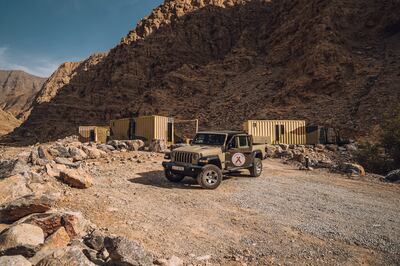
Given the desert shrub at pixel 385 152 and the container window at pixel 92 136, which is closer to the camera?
the desert shrub at pixel 385 152

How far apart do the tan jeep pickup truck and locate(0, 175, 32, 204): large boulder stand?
448 centimetres

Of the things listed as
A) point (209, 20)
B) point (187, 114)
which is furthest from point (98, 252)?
point (209, 20)

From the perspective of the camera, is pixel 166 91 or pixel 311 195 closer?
pixel 311 195

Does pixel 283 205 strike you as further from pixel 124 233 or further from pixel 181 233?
pixel 124 233

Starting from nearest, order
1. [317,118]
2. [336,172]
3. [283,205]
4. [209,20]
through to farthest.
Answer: [283,205] → [336,172] → [317,118] → [209,20]

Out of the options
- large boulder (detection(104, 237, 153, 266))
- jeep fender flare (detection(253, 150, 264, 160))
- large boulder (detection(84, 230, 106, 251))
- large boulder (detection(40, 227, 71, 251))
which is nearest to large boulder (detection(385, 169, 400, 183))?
jeep fender flare (detection(253, 150, 264, 160))

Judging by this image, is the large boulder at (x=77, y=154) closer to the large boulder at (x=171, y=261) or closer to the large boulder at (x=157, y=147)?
the large boulder at (x=157, y=147)

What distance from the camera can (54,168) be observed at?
9.11 m

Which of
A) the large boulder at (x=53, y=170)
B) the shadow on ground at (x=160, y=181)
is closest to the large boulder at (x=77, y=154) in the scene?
the shadow on ground at (x=160, y=181)

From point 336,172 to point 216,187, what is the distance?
7.69 metres

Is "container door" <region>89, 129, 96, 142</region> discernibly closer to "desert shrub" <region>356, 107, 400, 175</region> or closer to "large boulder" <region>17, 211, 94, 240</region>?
"desert shrub" <region>356, 107, 400, 175</region>

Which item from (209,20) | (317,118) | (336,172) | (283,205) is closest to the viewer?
(283,205)

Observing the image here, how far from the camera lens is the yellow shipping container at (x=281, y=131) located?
24422 mm

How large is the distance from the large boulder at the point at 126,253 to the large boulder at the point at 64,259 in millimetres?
329
